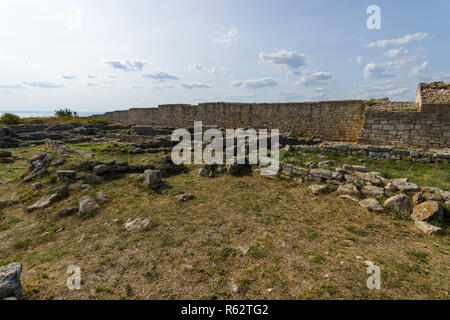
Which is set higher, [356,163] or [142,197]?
[356,163]

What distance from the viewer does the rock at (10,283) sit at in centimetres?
265

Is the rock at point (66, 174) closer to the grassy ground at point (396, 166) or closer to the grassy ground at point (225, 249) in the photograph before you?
the grassy ground at point (225, 249)

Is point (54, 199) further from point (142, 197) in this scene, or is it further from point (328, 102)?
point (328, 102)

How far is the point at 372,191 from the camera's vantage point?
19.7ft

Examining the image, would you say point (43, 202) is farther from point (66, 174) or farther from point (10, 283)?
point (10, 283)

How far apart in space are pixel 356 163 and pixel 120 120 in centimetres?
4663

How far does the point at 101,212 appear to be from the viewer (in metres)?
5.78

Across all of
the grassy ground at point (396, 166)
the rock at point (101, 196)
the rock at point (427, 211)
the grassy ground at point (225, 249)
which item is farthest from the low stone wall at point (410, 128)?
the rock at point (101, 196)

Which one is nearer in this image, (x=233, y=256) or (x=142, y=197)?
(x=233, y=256)

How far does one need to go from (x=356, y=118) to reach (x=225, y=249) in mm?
14192

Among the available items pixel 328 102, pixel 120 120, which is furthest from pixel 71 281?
pixel 120 120

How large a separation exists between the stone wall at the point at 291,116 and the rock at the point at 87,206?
14.7 metres

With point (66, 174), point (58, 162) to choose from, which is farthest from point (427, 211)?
point (58, 162)
